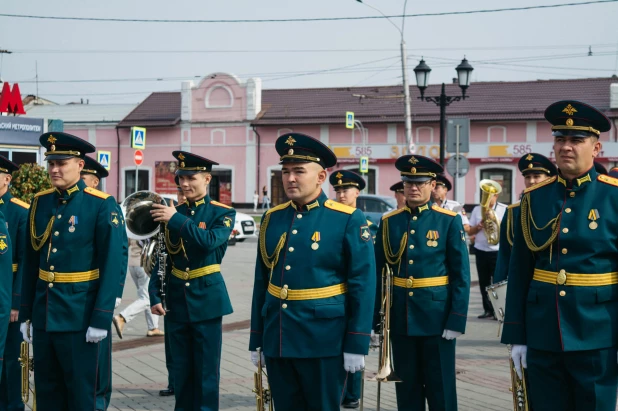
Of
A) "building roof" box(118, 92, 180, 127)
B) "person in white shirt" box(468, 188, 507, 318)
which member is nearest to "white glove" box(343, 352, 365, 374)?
"person in white shirt" box(468, 188, 507, 318)

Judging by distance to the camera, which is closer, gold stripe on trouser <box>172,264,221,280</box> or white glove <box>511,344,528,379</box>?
white glove <box>511,344,528,379</box>

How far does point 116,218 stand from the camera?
6.04 m

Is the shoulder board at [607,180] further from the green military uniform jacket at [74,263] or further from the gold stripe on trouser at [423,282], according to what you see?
the green military uniform jacket at [74,263]

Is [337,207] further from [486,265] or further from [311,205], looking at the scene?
[486,265]

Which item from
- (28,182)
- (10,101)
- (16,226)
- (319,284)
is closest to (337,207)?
(319,284)

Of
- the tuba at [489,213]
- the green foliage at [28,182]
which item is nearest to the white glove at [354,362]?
the tuba at [489,213]

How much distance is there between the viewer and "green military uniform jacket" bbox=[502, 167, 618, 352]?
4.53 metres

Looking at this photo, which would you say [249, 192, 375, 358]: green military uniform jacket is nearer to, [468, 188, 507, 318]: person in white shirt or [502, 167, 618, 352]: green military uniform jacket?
[502, 167, 618, 352]: green military uniform jacket

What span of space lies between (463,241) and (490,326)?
5.85 m

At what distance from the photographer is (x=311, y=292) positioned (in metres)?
5.00

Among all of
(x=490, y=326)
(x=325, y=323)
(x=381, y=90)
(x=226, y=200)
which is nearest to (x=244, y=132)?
(x=226, y=200)

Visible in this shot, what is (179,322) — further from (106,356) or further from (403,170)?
(403,170)

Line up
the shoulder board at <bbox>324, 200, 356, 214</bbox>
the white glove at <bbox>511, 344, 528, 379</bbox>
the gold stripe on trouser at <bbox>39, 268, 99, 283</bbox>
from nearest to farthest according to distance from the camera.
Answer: the white glove at <bbox>511, 344, 528, 379</bbox>, the shoulder board at <bbox>324, 200, 356, 214</bbox>, the gold stripe on trouser at <bbox>39, 268, 99, 283</bbox>

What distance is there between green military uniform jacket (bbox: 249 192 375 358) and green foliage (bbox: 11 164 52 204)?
7.61 meters
